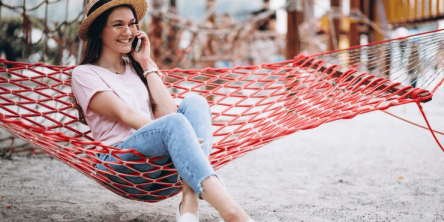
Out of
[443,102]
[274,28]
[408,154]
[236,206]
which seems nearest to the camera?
[236,206]

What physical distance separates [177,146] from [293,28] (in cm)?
327

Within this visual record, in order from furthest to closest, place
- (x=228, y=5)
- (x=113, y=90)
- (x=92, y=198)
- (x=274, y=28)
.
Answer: (x=274, y=28)
(x=228, y=5)
(x=92, y=198)
(x=113, y=90)

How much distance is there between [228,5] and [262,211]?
7.77m

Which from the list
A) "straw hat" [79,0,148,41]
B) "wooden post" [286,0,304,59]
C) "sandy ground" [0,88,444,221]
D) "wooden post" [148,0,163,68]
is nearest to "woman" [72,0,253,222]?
"straw hat" [79,0,148,41]

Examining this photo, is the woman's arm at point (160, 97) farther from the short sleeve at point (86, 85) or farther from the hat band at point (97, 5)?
the hat band at point (97, 5)

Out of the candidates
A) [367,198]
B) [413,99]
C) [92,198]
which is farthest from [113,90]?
[367,198]

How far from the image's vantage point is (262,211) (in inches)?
69.6

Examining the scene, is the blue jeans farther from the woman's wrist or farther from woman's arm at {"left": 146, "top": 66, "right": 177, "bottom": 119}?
the woman's wrist

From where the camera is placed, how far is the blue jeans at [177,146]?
1274 millimetres

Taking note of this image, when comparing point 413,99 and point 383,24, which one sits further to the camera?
point 383,24

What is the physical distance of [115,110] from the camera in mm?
1453

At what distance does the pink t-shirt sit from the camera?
1.49 m

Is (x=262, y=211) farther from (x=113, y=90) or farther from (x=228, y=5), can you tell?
(x=228, y=5)

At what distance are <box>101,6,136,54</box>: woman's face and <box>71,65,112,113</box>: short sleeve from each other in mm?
123
